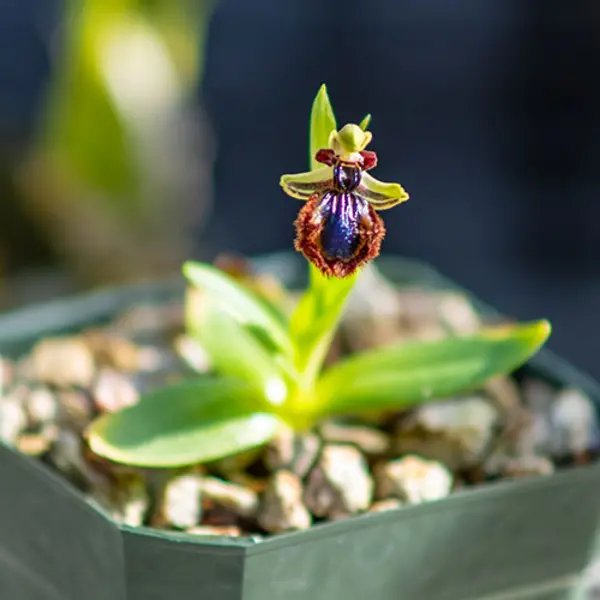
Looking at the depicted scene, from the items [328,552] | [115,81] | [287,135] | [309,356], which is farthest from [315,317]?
[287,135]

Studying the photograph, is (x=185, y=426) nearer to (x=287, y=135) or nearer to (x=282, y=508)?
(x=282, y=508)

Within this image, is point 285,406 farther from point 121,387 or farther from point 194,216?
point 194,216

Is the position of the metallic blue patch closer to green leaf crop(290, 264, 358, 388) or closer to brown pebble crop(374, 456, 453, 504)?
green leaf crop(290, 264, 358, 388)

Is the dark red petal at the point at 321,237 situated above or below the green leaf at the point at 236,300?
below

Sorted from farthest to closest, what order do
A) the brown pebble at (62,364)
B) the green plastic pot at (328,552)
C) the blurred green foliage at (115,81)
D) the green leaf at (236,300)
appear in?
the blurred green foliage at (115,81) < the brown pebble at (62,364) < the green leaf at (236,300) < the green plastic pot at (328,552)

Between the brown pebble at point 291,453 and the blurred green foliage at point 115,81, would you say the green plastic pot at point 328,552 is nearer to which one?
the brown pebble at point 291,453

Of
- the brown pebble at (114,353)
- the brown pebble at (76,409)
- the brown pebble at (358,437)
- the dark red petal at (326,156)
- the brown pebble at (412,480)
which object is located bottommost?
the brown pebble at (412,480)

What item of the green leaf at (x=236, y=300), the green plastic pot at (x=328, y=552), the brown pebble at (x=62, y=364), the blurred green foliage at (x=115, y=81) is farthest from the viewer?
the blurred green foliage at (x=115, y=81)

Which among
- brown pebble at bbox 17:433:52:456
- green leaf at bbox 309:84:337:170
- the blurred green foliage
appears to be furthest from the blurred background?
green leaf at bbox 309:84:337:170

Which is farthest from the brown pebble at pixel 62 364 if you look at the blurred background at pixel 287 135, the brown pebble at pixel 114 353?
the blurred background at pixel 287 135
